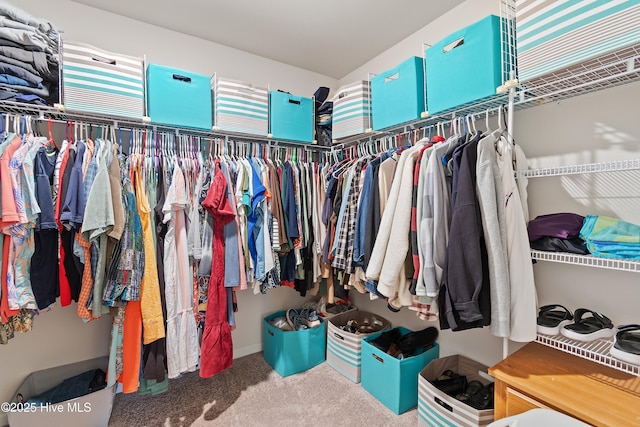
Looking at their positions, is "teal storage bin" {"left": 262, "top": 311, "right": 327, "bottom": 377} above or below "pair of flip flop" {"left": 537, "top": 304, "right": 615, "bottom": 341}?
below

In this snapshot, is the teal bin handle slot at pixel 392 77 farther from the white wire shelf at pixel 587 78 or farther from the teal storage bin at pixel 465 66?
the white wire shelf at pixel 587 78

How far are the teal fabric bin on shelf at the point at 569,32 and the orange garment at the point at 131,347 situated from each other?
7.28 ft

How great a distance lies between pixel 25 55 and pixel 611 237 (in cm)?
278

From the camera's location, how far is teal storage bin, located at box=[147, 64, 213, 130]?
1.84 meters

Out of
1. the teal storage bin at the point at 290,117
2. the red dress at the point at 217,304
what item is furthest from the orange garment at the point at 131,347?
the teal storage bin at the point at 290,117

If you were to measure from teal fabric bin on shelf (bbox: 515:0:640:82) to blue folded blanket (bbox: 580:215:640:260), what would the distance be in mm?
606

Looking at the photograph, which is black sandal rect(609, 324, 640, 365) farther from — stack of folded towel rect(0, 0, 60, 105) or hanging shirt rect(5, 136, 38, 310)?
stack of folded towel rect(0, 0, 60, 105)

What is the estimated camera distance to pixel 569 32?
1.08 meters

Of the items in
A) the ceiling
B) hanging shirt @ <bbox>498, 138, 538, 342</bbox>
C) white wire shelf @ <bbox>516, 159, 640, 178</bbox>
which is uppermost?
the ceiling

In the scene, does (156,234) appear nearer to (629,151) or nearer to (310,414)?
(310,414)

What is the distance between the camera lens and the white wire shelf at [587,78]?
3.49 feet

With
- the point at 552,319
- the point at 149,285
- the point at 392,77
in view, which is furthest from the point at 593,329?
the point at 149,285

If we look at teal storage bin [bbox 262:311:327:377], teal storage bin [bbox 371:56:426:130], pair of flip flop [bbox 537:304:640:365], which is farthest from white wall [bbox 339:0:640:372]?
teal storage bin [bbox 262:311:327:377]

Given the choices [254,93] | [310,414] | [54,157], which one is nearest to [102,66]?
[54,157]
